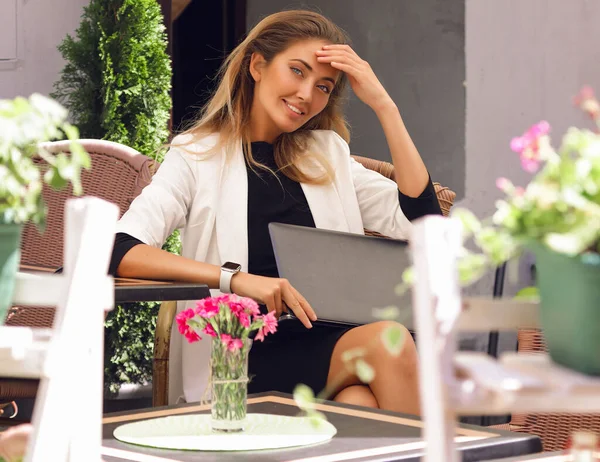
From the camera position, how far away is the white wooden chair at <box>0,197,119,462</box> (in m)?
0.81

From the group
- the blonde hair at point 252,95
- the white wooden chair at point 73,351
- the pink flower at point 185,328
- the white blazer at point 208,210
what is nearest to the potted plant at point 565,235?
the white wooden chair at point 73,351

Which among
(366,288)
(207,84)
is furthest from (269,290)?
(207,84)

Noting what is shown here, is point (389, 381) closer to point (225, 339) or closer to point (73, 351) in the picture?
point (225, 339)

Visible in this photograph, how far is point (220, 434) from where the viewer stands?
1.64m

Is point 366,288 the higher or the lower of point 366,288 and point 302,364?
the higher

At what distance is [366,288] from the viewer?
2279 millimetres

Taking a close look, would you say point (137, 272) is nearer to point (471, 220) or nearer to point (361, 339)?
point (361, 339)

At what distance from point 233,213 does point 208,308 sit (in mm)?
1108

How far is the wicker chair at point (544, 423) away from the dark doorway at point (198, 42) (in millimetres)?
3827

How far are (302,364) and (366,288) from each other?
0.26 metres

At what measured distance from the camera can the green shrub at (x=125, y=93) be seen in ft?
12.9

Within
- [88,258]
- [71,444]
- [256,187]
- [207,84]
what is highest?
[207,84]

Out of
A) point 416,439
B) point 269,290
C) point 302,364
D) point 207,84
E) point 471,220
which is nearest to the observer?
point 471,220

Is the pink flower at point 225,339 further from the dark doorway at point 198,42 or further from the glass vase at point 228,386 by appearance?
the dark doorway at point 198,42
